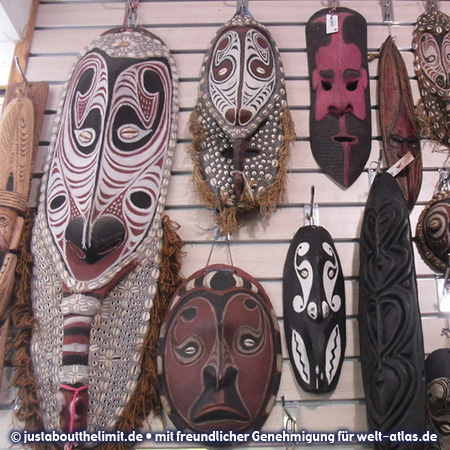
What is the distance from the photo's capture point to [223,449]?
1.35 meters

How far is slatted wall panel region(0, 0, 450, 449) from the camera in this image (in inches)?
55.8

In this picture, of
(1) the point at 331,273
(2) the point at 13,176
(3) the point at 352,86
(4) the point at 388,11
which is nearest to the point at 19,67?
(2) the point at 13,176

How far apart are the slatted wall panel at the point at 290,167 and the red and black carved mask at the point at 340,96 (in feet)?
0.13

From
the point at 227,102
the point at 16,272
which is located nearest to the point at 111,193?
the point at 16,272

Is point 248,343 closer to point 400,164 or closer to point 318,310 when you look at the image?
point 318,310

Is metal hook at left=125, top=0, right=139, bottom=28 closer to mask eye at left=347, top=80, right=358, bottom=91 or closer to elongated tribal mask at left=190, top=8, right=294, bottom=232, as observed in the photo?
elongated tribal mask at left=190, top=8, right=294, bottom=232

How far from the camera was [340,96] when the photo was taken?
5.41ft

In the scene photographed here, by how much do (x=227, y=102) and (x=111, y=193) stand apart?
48 centimetres

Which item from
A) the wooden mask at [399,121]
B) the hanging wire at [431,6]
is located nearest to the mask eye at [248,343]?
the wooden mask at [399,121]

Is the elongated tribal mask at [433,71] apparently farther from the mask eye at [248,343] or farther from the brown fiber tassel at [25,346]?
the brown fiber tassel at [25,346]

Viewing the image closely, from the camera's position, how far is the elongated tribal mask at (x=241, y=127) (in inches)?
58.9

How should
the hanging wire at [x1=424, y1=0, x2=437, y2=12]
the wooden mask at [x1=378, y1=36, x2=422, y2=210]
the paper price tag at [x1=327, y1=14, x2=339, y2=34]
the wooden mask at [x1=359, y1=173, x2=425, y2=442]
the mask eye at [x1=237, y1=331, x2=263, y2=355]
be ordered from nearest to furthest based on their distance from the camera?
the wooden mask at [x1=359, y1=173, x2=425, y2=442]
the mask eye at [x1=237, y1=331, x2=263, y2=355]
the wooden mask at [x1=378, y1=36, x2=422, y2=210]
the paper price tag at [x1=327, y1=14, x2=339, y2=34]
the hanging wire at [x1=424, y1=0, x2=437, y2=12]

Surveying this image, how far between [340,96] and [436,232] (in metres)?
0.57

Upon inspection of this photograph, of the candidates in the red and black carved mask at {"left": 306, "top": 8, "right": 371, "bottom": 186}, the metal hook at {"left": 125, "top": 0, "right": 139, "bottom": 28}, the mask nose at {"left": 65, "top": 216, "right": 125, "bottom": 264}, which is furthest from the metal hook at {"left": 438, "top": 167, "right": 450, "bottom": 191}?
the metal hook at {"left": 125, "top": 0, "right": 139, "bottom": 28}
